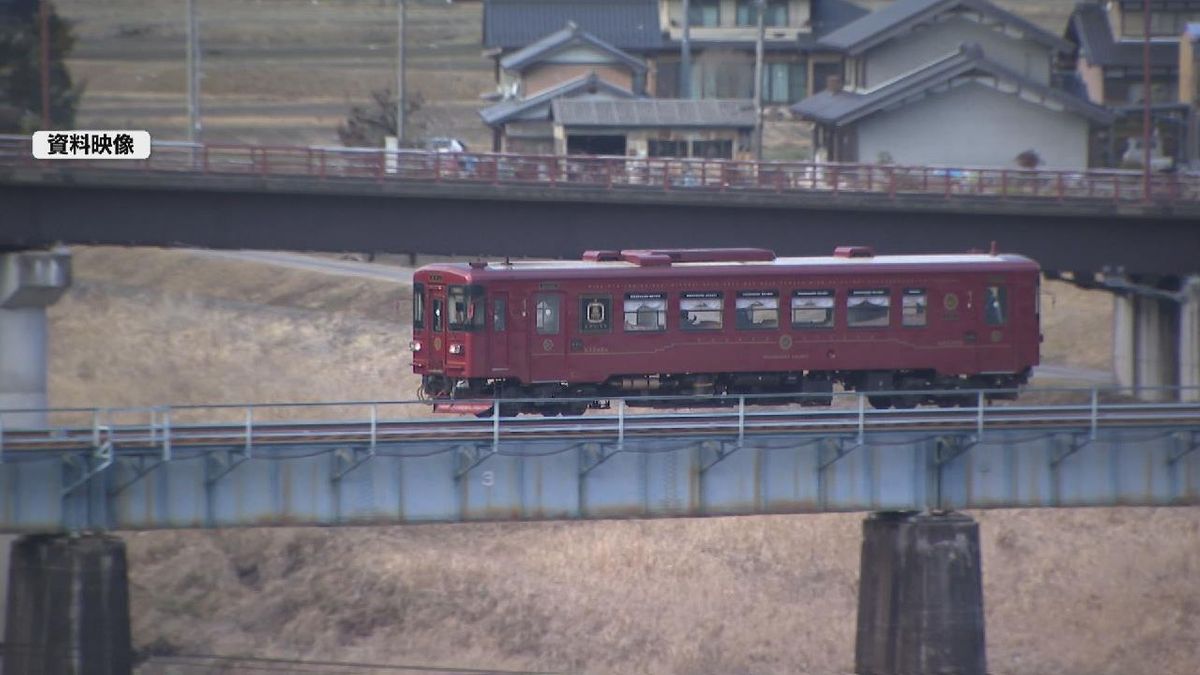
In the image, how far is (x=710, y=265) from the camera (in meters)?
36.9

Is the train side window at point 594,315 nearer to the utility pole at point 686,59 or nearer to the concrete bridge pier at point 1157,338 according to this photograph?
the concrete bridge pier at point 1157,338

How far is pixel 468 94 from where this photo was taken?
4328 inches

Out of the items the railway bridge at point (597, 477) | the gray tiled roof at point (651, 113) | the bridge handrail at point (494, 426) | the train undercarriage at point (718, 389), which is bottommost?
the railway bridge at point (597, 477)

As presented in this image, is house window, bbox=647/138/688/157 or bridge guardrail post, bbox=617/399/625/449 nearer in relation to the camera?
bridge guardrail post, bbox=617/399/625/449

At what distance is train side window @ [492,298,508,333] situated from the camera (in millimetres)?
35375

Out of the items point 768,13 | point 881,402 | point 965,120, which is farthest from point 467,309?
point 768,13

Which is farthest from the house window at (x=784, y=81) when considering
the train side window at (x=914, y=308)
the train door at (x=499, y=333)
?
the train door at (x=499, y=333)

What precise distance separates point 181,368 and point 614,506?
28687 mm

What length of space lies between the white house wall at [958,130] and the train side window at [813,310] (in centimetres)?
2941

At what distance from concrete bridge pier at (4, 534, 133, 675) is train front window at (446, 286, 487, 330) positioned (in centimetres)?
822

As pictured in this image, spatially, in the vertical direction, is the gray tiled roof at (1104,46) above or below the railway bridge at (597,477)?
above

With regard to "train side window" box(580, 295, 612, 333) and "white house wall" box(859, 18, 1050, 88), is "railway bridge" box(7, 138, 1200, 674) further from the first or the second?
"white house wall" box(859, 18, 1050, 88)

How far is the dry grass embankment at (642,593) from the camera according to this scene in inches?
1679

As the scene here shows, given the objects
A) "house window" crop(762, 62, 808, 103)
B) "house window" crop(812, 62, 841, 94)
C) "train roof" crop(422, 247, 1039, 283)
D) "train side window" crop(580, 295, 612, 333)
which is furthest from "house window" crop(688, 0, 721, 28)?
"train side window" crop(580, 295, 612, 333)
